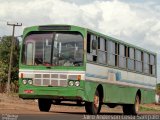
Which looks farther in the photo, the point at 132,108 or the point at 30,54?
the point at 132,108

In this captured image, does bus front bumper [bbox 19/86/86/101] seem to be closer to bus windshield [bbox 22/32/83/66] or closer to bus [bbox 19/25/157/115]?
bus [bbox 19/25/157/115]

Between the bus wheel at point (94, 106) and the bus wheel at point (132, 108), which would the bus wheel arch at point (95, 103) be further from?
the bus wheel at point (132, 108)

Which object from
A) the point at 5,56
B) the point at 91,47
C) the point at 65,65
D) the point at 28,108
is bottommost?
the point at 28,108

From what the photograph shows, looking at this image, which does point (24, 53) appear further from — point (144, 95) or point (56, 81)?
point (144, 95)

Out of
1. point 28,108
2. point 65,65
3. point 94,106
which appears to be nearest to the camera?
point 65,65

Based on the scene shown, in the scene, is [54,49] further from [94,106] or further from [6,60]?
[6,60]

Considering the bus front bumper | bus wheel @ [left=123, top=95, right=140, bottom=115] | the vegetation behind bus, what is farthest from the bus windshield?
the vegetation behind bus

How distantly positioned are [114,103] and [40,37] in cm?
531

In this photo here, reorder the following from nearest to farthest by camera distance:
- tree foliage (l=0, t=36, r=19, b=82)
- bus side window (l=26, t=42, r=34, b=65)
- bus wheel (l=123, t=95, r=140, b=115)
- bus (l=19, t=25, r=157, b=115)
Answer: bus (l=19, t=25, r=157, b=115) → bus side window (l=26, t=42, r=34, b=65) → bus wheel (l=123, t=95, r=140, b=115) → tree foliage (l=0, t=36, r=19, b=82)

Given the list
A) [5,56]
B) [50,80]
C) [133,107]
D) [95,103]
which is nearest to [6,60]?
[5,56]

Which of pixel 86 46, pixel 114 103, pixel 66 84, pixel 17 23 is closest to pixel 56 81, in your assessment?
pixel 66 84

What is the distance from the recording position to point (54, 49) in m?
20.0

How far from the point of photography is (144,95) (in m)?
27.8

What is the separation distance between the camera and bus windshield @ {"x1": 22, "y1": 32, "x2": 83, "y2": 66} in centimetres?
1988
